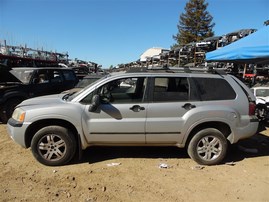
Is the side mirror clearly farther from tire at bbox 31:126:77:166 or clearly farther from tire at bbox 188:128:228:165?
tire at bbox 188:128:228:165

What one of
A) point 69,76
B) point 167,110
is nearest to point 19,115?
point 167,110

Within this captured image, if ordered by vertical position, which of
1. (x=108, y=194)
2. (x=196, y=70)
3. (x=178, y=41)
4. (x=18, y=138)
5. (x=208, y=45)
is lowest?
(x=108, y=194)

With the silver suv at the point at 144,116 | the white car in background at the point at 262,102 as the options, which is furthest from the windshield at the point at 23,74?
the white car in background at the point at 262,102

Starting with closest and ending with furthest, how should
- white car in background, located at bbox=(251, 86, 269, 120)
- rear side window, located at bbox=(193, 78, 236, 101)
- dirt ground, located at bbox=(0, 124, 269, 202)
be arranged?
dirt ground, located at bbox=(0, 124, 269, 202)
rear side window, located at bbox=(193, 78, 236, 101)
white car in background, located at bbox=(251, 86, 269, 120)

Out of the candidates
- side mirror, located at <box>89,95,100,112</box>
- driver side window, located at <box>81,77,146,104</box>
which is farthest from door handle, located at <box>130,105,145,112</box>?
side mirror, located at <box>89,95,100,112</box>

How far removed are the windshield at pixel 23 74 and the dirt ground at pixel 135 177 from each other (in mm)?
3648

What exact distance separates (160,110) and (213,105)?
0.97 meters

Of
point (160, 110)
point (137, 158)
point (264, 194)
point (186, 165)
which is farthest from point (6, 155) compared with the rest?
point (264, 194)

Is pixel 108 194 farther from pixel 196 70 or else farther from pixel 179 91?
pixel 196 70

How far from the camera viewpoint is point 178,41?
43594 mm

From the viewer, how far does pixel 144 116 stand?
14.8 ft

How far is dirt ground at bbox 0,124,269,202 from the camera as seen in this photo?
3.62 meters

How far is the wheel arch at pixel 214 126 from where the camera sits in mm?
4684

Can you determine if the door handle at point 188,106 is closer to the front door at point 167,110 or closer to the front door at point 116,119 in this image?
the front door at point 167,110
